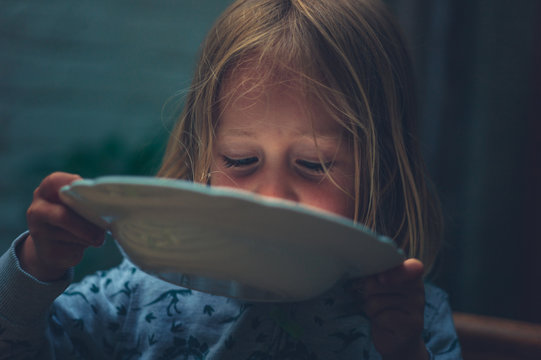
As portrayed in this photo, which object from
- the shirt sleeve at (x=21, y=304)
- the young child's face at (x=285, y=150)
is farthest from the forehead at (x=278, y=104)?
the shirt sleeve at (x=21, y=304)

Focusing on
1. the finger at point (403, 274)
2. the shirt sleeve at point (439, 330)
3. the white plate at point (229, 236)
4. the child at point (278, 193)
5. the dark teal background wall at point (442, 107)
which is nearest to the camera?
the white plate at point (229, 236)

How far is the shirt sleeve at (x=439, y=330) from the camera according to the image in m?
0.87

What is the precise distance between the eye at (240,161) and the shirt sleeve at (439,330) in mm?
464

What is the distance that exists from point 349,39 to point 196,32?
79 cm

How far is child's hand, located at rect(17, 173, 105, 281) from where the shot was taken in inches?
24.0

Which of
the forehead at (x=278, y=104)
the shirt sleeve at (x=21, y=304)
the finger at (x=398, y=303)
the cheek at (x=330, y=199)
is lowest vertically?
the shirt sleeve at (x=21, y=304)

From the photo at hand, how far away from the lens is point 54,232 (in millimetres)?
631

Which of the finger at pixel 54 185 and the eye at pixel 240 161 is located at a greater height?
the eye at pixel 240 161

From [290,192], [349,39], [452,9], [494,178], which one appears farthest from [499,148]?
[290,192]

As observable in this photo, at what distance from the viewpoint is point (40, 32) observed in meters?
1.23

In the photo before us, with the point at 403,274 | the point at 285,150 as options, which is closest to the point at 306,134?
the point at 285,150

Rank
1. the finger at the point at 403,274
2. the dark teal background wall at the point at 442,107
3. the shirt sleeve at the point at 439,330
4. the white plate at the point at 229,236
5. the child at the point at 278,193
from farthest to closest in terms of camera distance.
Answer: the dark teal background wall at the point at 442,107 → the shirt sleeve at the point at 439,330 → the child at the point at 278,193 → the finger at the point at 403,274 → the white plate at the point at 229,236

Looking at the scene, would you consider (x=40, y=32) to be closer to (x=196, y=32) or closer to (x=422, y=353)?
(x=196, y=32)

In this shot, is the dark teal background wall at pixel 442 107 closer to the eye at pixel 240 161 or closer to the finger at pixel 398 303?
the eye at pixel 240 161
